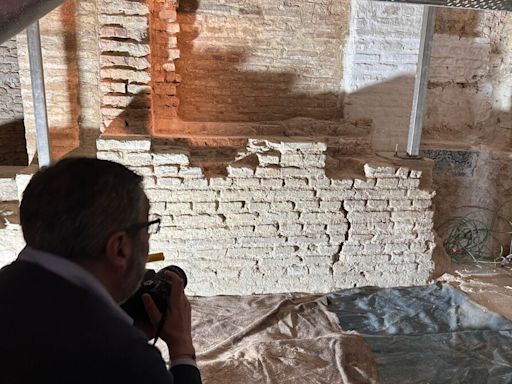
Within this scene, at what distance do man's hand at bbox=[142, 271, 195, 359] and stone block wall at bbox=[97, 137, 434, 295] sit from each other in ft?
7.65

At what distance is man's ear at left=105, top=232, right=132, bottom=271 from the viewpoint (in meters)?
0.99

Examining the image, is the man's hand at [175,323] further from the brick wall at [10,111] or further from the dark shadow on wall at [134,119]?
the brick wall at [10,111]

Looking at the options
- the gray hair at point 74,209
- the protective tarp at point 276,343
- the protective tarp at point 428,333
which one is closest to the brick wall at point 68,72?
the protective tarp at point 276,343

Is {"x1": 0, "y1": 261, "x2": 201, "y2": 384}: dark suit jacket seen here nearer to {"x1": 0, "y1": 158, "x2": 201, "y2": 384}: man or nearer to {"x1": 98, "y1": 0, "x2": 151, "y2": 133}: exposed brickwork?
{"x1": 0, "y1": 158, "x2": 201, "y2": 384}: man

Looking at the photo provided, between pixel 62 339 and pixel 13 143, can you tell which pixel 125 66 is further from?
pixel 13 143

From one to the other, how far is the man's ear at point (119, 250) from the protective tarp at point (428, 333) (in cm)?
164

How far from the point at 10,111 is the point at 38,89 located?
384cm

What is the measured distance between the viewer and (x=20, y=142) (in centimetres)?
700

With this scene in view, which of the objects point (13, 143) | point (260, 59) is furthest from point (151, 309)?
point (13, 143)

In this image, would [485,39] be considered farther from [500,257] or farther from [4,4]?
[4,4]

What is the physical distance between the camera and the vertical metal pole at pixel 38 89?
342 cm

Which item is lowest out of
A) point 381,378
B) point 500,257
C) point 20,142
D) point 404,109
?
point 500,257

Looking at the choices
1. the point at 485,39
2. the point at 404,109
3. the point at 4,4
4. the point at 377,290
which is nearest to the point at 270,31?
the point at 404,109

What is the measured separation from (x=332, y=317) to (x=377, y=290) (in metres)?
0.66
